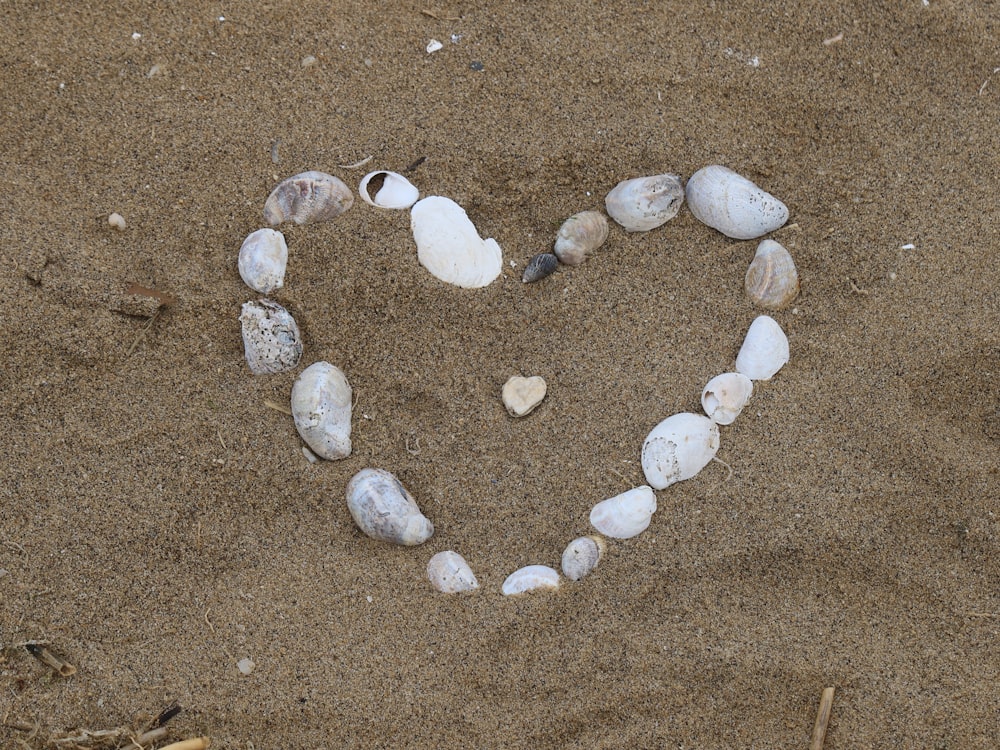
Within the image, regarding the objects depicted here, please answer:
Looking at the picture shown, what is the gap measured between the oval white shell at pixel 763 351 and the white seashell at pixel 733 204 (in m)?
0.31

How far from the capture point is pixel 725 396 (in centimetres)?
247

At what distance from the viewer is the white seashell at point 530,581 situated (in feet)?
7.78

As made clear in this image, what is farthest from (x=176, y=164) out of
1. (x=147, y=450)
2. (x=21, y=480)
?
(x=21, y=480)

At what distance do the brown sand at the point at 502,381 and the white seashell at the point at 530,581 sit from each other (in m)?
0.05

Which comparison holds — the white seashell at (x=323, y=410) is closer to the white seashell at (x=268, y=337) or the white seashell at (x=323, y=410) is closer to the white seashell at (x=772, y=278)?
the white seashell at (x=268, y=337)

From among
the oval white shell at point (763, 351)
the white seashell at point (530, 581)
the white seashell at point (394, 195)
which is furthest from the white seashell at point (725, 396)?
the white seashell at point (394, 195)

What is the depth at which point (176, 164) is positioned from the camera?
8.16 feet

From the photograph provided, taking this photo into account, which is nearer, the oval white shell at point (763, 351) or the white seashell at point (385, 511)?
the white seashell at point (385, 511)

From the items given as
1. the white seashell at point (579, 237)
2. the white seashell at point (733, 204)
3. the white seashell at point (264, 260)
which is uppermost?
the white seashell at point (733, 204)

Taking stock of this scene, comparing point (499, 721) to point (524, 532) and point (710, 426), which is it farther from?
point (710, 426)

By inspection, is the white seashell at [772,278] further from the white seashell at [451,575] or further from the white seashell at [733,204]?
the white seashell at [451,575]

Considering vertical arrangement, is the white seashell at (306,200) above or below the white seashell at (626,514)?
above

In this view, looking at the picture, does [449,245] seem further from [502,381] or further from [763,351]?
[763,351]

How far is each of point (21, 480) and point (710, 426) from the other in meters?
2.18
